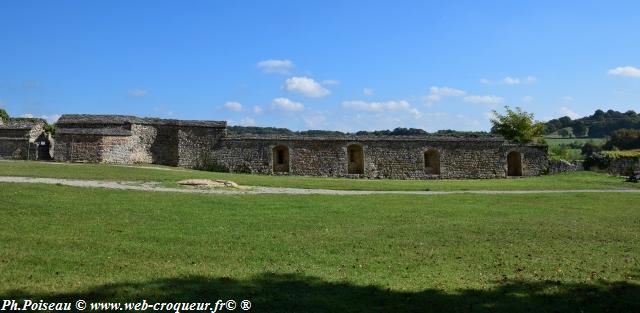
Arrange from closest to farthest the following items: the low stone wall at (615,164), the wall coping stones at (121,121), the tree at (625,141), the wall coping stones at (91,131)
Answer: the wall coping stones at (91,131) < the wall coping stones at (121,121) < the low stone wall at (615,164) < the tree at (625,141)

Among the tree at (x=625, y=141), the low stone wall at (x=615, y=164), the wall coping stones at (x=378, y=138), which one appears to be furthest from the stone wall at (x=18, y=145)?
the tree at (x=625, y=141)

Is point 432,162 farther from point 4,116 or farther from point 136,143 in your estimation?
point 4,116

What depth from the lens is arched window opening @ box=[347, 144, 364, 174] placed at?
37172 millimetres

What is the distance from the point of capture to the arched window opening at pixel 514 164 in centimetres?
3978

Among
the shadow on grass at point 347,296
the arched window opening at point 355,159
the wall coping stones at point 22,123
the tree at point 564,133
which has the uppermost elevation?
the tree at point 564,133

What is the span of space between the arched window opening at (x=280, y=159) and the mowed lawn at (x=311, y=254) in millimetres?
19111

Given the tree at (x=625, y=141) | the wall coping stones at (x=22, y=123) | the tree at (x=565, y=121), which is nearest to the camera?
the wall coping stones at (x=22, y=123)

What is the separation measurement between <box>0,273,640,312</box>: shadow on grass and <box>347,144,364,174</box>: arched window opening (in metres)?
29.4

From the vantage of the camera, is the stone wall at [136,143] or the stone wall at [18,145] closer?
the stone wall at [136,143]

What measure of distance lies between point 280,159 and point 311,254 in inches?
1083

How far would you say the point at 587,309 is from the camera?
664 cm

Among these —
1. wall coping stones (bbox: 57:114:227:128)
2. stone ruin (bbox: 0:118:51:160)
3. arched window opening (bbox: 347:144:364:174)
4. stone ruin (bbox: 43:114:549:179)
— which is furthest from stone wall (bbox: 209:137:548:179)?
stone ruin (bbox: 0:118:51:160)

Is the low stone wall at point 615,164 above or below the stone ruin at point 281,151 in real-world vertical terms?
below

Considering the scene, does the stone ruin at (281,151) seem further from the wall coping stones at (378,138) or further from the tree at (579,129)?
the tree at (579,129)
